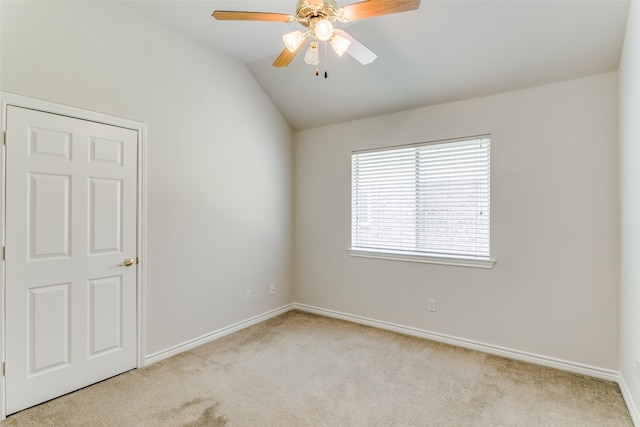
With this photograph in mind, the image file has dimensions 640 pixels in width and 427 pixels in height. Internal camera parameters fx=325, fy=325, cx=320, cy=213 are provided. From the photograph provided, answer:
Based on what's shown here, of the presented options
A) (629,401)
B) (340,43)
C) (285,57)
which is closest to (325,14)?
(340,43)

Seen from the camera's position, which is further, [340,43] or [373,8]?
[340,43]

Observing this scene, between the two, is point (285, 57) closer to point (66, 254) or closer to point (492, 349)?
point (66, 254)

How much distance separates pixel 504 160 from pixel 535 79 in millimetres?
714

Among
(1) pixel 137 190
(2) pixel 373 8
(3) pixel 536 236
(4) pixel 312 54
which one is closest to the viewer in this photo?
(2) pixel 373 8

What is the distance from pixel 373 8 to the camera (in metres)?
1.76

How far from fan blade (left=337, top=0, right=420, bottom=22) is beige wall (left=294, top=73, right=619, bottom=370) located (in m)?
1.81

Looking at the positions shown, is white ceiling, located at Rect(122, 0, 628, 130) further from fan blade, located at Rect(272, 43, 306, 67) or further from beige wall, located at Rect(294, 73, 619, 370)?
fan blade, located at Rect(272, 43, 306, 67)

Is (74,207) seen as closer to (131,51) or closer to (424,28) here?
(131,51)

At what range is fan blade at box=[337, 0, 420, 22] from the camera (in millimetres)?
1678

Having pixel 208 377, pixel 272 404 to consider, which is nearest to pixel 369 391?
pixel 272 404

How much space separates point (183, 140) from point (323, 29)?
1.91m

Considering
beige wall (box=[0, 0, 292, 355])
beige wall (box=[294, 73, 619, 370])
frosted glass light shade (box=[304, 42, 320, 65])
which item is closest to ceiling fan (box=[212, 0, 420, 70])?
frosted glass light shade (box=[304, 42, 320, 65])

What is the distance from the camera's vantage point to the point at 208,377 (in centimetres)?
262

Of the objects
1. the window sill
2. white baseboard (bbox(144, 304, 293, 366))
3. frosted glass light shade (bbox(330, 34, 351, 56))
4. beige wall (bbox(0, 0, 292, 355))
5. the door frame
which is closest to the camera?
frosted glass light shade (bbox(330, 34, 351, 56))
